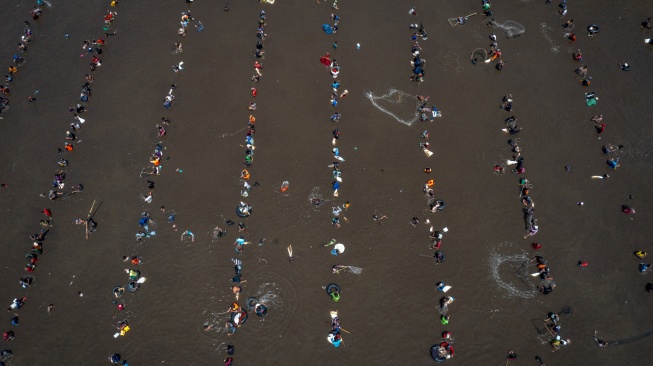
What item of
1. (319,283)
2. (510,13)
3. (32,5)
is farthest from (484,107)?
(32,5)

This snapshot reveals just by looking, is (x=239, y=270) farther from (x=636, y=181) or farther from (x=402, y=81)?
(x=636, y=181)

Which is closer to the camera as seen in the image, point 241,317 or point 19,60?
point 241,317

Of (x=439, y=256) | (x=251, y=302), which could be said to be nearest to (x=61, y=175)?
(x=251, y=302)

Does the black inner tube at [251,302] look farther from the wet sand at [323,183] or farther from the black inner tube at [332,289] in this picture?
the black inner tube at [332,289]

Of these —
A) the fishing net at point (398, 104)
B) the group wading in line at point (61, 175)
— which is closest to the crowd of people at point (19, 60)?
the group wading in line at point (61, 175)

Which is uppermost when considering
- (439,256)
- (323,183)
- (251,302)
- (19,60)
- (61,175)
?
(19,60)

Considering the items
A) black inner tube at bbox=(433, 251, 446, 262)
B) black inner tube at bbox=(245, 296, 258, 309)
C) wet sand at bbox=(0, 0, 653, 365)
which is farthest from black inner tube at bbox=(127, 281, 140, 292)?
black inner tube at bbox=(433, 251, 446, 262)

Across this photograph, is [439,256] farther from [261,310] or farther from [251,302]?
[251,302]

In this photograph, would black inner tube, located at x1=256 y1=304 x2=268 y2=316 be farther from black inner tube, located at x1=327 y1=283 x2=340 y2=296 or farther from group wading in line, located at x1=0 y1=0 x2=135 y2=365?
group wading in line, located at x1=0 y1=0 x2=135 y2=365
